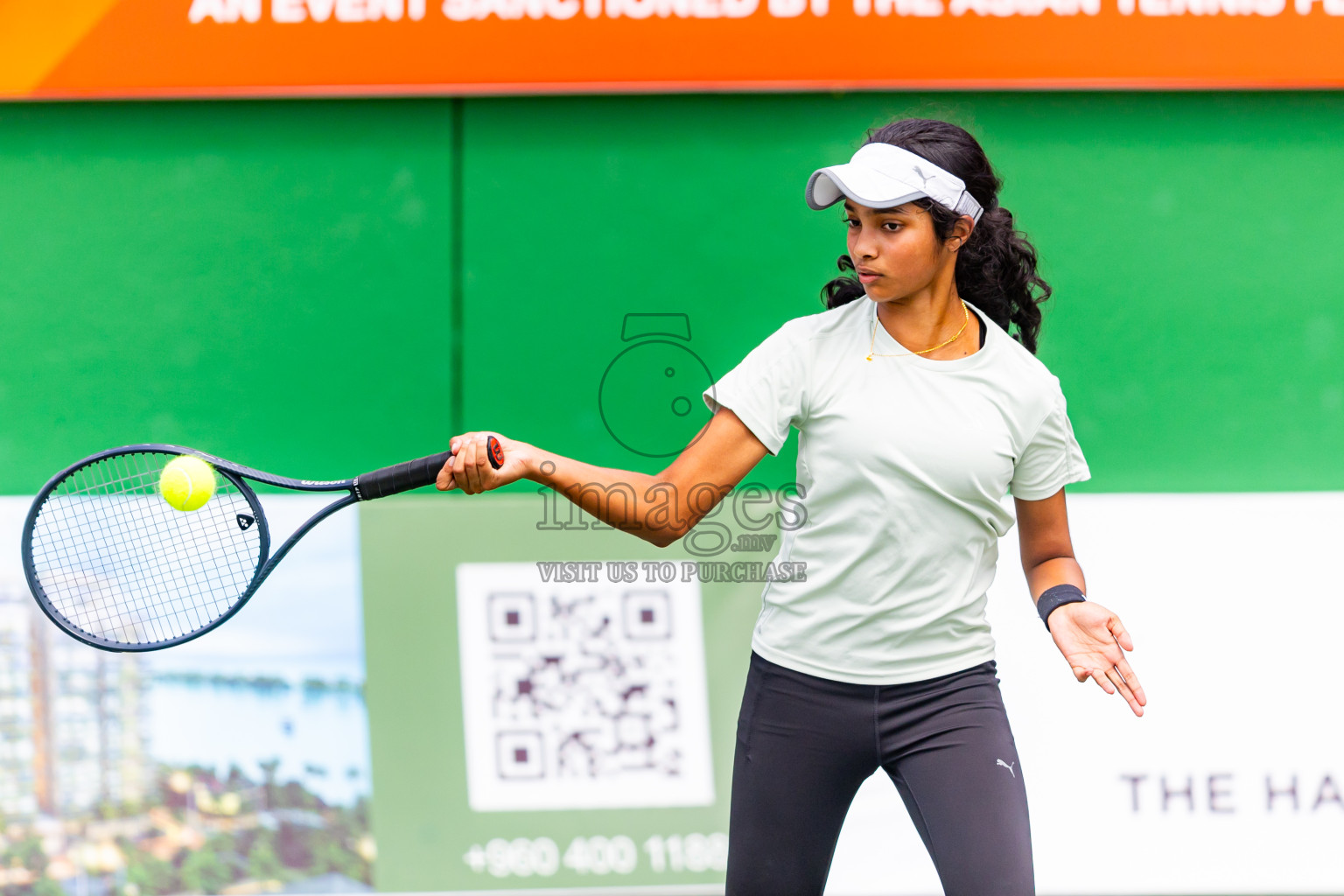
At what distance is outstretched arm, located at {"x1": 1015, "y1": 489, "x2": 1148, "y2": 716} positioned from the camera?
7.00 ft

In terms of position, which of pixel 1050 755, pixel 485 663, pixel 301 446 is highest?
pixel 301 446

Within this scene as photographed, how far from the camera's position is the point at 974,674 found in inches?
86.7

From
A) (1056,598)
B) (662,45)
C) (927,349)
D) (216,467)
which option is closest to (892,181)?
(927,349)

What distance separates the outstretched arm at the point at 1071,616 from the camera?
2135mm

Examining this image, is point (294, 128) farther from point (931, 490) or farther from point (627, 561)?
point (931, 490)

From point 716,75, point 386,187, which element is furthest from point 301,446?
point 716,75

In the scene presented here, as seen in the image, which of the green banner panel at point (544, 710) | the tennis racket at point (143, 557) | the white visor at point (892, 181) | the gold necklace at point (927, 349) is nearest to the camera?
the white visor at point (892, 181)

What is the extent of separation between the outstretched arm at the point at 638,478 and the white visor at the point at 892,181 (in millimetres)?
465

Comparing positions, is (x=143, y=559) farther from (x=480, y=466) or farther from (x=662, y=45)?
(x=662, y=45)

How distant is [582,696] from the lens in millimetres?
3580

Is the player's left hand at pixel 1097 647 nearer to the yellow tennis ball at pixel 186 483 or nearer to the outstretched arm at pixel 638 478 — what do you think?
the outstretched arm at pixel 638 478

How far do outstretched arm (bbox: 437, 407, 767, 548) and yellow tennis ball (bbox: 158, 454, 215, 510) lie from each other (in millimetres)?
679

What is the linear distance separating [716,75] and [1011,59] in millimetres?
927

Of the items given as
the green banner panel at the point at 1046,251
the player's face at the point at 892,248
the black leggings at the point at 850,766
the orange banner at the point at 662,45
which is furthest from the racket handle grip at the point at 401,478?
the orange banner at the point at 662,45
